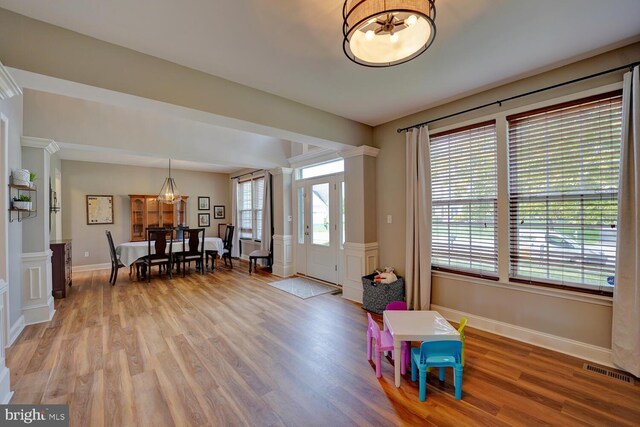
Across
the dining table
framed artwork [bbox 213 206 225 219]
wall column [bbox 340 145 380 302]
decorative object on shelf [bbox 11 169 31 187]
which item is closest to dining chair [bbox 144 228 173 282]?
decorative object on shelf [bbox 11 169 31 187]

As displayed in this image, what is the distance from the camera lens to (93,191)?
6.49m

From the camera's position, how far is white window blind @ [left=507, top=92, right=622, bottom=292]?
90.2 inches

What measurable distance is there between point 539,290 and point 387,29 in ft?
9.03

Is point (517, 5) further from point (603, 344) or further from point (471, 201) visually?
point (603, 344)

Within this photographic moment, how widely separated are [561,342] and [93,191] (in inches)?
350

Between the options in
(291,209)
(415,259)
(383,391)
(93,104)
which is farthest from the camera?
(291,209)

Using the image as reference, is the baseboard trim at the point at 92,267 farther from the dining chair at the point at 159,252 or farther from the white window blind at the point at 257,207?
the white window blind at the point at 257,207

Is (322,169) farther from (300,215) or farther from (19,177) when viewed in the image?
(19,177)

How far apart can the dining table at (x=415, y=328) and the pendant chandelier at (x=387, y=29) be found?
1865 mm

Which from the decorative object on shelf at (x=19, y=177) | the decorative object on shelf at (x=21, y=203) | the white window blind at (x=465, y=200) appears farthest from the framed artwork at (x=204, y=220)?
the white window blind at (x=465, y=200)

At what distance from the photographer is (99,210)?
21.5 ft

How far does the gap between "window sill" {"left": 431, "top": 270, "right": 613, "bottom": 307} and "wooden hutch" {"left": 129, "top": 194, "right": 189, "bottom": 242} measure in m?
6.96

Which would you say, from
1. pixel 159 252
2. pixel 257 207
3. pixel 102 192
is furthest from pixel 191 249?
pixel 102 192

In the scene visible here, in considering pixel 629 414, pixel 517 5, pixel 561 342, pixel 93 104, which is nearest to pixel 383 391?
pixel 629 414
